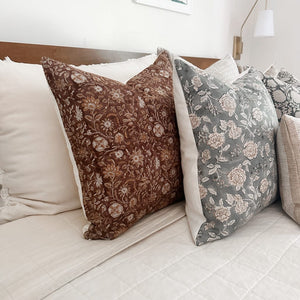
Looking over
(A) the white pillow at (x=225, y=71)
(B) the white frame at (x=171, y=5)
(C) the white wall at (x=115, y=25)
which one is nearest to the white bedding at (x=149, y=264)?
(A) the white pillow at (x=225, y=71)

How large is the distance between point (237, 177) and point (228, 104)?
0.62 ft

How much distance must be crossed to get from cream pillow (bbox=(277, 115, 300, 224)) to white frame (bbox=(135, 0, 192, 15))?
3.38ft

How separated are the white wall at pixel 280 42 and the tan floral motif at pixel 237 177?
6.76 ft

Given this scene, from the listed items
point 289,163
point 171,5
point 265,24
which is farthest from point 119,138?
point 265,24

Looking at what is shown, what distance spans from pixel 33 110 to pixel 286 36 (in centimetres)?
234

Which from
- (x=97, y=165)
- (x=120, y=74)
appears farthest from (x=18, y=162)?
(x=120, y=74)

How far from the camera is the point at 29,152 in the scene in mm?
806

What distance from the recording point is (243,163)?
0.76 m

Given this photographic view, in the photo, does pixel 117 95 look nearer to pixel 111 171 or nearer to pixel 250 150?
pixel 111 171

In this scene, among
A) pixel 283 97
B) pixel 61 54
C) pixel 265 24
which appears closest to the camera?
pixel 283 97

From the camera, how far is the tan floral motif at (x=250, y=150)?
2.50 feet

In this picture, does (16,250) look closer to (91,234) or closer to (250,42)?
(91,234)

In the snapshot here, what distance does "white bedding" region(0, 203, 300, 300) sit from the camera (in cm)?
56

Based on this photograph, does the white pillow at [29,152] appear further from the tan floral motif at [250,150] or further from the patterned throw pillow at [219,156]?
the tan floral motif at [250,150]
